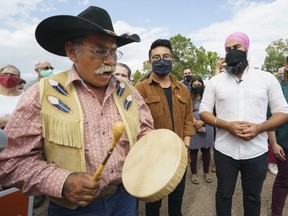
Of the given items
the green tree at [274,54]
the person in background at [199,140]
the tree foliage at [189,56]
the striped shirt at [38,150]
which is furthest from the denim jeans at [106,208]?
the green tree at [274,54]

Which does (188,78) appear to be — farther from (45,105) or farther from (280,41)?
(280,41)

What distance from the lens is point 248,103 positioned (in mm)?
2359

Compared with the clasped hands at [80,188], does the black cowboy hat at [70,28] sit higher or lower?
higher

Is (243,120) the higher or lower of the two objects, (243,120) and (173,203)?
the higher

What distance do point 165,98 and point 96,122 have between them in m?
1.39

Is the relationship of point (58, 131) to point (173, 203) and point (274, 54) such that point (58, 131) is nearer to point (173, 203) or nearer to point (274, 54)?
point (173, 203)

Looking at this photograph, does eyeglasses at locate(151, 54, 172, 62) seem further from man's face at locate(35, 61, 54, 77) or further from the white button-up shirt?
man's face at locate(35, 61, 54, 77)

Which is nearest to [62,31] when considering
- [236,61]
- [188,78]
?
[236,61]

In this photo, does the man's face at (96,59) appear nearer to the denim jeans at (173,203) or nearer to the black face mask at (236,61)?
the black face mask at (236,61)

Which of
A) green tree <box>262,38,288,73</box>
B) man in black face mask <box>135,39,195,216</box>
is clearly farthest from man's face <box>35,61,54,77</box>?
green tree <box>262,38,288,73</box>

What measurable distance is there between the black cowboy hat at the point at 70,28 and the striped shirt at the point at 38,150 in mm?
282

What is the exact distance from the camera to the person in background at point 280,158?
2.76 metres

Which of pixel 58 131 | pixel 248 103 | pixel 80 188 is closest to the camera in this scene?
pixel 80 188

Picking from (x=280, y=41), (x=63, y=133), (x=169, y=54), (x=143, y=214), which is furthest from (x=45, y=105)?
(x=280, y=41)
